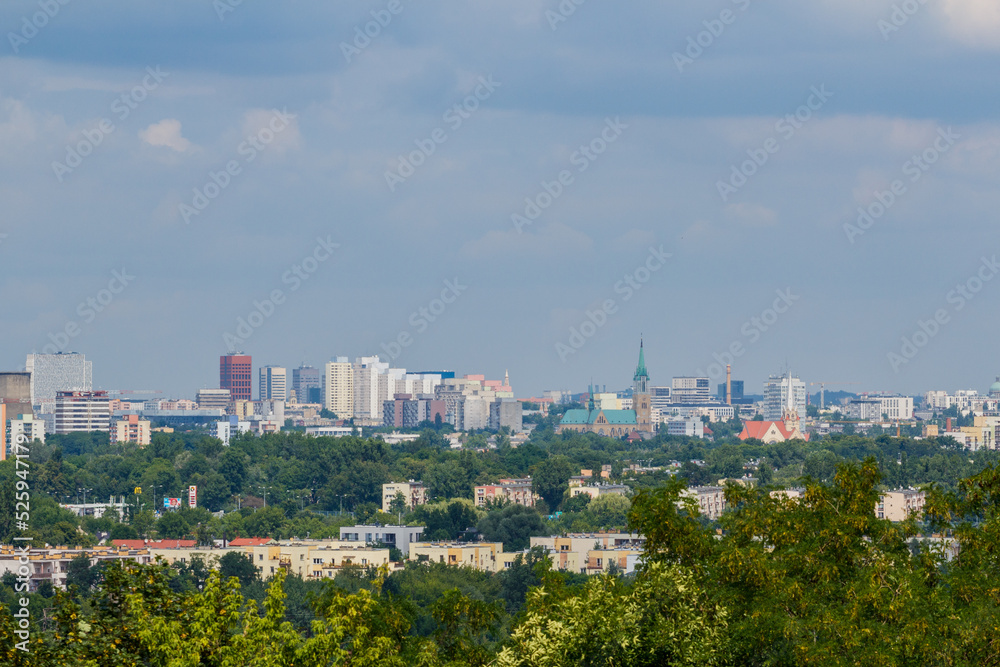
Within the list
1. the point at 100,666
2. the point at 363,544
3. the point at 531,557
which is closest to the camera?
the point at 100,666

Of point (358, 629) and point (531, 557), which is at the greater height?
point (358, 629)

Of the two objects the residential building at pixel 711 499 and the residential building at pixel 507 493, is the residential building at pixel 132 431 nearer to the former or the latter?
the residential building at pixel 507 493

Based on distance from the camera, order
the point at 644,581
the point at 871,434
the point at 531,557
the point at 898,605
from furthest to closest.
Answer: the point at 871,434
the point at 531,557
the point at 644,581
the point at 898,605

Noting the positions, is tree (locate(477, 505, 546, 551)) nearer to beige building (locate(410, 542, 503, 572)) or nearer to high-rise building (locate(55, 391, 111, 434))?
beige building (locate(410, 542, 503, 572))

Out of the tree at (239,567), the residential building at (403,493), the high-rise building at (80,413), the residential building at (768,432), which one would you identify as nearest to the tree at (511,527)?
the tree at (239,567)

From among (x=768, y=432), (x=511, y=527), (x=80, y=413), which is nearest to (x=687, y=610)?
(x=511, y=527)

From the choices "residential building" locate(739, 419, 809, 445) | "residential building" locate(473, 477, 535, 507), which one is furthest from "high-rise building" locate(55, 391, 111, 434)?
"residential building" locate(473, 477, 535, 507)

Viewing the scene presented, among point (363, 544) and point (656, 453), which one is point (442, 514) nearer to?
point (363, 544)

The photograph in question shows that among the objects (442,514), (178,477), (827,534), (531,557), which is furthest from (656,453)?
(827,534)
